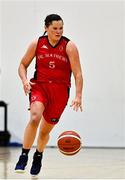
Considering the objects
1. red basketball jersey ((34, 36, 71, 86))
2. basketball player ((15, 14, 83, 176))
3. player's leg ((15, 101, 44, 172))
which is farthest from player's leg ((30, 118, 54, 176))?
red basketball jersey ((34, 36, 71, 86))

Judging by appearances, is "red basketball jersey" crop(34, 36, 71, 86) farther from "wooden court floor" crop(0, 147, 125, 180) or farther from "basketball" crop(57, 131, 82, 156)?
"wooden court floor" crop(0, 147, 125, 180)

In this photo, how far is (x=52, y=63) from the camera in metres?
6.13

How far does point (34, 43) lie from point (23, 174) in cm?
146

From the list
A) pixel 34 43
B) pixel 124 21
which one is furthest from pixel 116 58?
pixel 34 43

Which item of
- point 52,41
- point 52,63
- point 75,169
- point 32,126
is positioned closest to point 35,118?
point 32,126

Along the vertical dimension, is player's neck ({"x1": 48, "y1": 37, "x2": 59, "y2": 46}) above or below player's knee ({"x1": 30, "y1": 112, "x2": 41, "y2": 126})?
above

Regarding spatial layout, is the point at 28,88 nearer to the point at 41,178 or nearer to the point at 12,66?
the point at 41,178

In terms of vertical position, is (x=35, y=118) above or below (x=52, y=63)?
below

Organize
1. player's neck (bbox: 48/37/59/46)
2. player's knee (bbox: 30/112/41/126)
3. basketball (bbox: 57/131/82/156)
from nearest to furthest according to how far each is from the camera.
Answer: player's knee (bbox: 30/112/41/126) < basketball (bbox: 57/131/82/156) < player's neck (bbox: 48/37/59/46)

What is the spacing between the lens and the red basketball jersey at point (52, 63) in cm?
613

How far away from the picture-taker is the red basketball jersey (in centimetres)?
613

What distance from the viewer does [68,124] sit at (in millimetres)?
12039

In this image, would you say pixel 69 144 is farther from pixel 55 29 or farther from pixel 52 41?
pixel 55 29

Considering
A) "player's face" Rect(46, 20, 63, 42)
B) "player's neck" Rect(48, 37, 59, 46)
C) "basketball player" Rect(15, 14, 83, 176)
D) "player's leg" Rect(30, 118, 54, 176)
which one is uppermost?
"player's face" Rect(46, 20, 63, 42)
